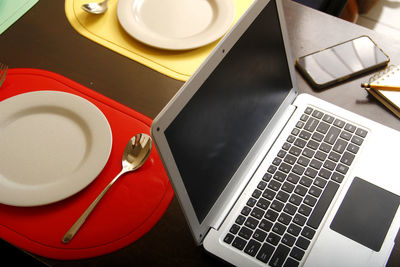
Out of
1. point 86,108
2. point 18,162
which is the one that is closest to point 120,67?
point 86,108

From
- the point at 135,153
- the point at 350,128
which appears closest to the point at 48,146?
the point at 135,153

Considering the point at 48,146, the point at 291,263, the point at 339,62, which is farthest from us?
the point at 339,62

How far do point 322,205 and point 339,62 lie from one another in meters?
0.33

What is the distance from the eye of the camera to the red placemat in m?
0.66

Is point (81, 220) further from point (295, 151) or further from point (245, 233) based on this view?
point (295, 151)

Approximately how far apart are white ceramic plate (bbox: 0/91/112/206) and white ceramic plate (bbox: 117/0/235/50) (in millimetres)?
221

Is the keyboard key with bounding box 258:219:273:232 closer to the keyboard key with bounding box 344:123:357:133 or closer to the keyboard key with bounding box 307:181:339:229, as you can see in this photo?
the keyboard key with bounding box 307:181:339:229

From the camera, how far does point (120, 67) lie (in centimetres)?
88

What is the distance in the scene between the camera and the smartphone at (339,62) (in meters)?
0.85

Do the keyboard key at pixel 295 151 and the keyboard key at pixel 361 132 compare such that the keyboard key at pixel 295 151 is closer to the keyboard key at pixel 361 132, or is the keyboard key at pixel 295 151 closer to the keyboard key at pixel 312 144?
the keyboard key at pixel 312 144

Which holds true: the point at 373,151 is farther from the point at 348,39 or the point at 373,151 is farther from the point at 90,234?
the point at 90,234

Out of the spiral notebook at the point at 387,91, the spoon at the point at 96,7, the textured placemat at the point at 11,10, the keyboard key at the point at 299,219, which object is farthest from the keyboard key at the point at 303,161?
the textured placemat at the point at 11,10

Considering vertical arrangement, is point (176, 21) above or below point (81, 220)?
above

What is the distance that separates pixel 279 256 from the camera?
0.65 m
